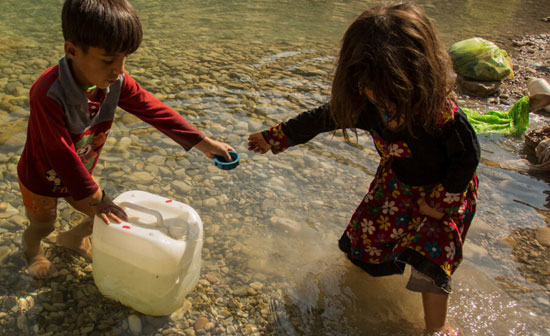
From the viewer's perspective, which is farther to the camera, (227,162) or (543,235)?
(543,235)

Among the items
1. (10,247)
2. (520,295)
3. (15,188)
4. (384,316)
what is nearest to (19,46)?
(15,188)

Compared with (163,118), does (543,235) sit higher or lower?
lower

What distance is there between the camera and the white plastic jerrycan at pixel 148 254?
1.78 metres

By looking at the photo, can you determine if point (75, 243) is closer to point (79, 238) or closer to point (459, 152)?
point (79, 238)

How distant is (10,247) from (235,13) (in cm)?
570

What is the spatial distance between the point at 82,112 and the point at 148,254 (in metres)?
0.63

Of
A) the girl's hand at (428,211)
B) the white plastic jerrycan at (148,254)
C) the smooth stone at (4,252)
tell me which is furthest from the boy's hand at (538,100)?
the smooth stone at (4,252)

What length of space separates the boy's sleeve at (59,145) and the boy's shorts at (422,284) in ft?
4.35

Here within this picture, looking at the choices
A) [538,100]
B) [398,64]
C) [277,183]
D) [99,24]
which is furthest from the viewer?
[538,100]

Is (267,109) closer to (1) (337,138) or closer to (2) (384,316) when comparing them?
(1) (337,138)

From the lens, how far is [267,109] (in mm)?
4047

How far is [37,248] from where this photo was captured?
2.16 m

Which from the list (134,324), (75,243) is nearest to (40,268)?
(75,243)

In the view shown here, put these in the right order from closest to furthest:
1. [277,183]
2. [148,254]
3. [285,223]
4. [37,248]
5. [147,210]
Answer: [148,254]
[147,210]
[37,248]
[285,223]
[277,183]
